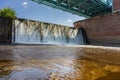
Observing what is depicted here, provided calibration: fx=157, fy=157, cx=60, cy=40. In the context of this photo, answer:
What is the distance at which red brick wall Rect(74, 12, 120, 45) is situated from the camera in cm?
1895

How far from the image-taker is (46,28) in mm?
18062

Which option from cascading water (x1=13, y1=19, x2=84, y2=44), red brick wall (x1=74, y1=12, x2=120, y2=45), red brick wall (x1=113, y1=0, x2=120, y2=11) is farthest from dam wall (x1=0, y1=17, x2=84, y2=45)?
red brick wall (x1=113, y1=0, x2=120, y2=11)

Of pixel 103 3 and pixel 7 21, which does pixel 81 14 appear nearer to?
pixel 103 3

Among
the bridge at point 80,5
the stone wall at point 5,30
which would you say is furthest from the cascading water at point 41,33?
the bridge at point 80,5

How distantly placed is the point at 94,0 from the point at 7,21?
1340 cm

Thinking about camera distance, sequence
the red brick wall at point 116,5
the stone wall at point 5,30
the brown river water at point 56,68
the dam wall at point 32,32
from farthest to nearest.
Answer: the red brick wall at point 116,5
the dam wall at point 32,32
the stone wall at point 5,30
the brown river water at point 56,68

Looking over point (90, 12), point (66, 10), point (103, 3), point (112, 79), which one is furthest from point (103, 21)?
point (112, 79)

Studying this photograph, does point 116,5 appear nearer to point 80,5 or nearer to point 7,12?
point 80,5

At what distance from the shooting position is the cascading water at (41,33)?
1543 cm

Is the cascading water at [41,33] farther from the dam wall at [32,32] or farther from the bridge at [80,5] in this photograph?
the bridge at [80,5]

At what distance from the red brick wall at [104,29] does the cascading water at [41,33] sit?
2.57 m

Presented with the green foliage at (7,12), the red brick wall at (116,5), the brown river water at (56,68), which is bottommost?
the brown river water at (56,68)

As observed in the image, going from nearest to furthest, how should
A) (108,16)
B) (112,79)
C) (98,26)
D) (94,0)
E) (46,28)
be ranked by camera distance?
(112,79) < (46,28) < (108,16) < (98,26) < (94,0)

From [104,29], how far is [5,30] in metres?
12.4
